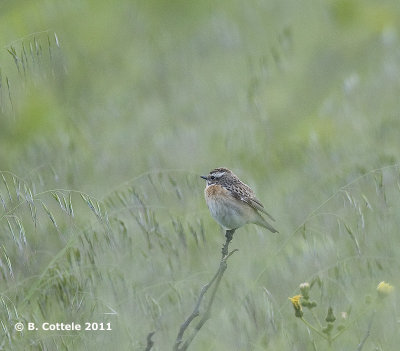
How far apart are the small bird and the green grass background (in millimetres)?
113

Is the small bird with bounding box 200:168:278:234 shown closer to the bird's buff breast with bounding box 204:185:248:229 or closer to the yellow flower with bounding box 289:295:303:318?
the bird's buff breast with bounding box 204:185:248:229

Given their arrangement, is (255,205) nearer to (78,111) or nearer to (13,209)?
(13,209)

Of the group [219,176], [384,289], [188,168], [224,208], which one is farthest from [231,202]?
[188,168]

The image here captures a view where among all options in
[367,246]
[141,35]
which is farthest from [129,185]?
[141,35]

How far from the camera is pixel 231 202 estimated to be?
17.9 feet

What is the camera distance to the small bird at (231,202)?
5270mm

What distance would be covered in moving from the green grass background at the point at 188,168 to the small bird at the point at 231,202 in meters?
0.11

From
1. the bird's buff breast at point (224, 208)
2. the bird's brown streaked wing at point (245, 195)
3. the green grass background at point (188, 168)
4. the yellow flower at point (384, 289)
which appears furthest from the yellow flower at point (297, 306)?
the bird's brown streaked wing at point (245, 195)

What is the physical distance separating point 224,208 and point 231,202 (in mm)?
64

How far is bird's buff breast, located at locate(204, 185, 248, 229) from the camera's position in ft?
17.3

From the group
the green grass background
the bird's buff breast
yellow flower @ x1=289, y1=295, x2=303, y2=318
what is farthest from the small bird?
yellow flower @ x1=289, y1=295, x2=303, y2=318

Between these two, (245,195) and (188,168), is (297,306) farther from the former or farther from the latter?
(188,168)

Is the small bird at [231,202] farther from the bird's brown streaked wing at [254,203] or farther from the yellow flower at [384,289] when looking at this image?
the yellow flower at [384,289]

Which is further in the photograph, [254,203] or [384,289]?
[254,203]
